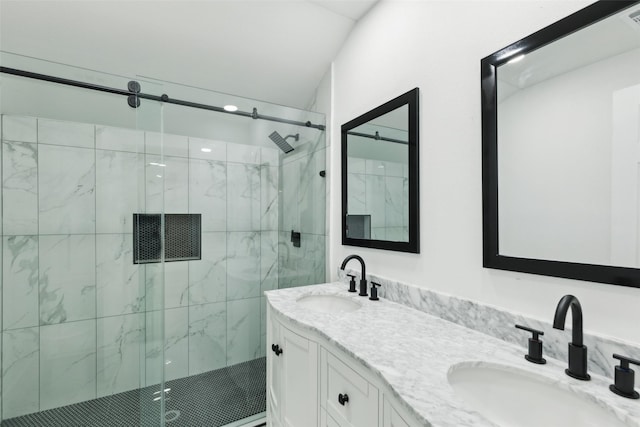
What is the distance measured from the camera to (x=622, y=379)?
0.68 m

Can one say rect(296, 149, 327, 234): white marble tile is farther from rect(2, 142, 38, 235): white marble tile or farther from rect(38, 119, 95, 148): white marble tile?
rect(2, 142, 38, 235): white marble tile

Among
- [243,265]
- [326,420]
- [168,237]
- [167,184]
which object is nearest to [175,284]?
[168,237]

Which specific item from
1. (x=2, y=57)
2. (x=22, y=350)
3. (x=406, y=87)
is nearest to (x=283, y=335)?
(x=406, y=87)

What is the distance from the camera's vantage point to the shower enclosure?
1755 millimetres

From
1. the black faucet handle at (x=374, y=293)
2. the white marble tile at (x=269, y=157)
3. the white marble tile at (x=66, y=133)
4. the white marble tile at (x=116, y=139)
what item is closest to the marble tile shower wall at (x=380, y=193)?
the black faucet handle at (x=374, y=293)

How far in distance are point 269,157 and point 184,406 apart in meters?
1.73

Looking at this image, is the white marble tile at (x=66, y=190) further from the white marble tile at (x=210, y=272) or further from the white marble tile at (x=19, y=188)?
the white marble tile at (x=210, y=272)

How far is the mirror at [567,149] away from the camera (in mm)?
761

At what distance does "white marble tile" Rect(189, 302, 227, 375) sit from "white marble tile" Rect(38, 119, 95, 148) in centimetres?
132

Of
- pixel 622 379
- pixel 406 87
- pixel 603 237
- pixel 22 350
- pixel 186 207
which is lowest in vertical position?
pixel 22 350

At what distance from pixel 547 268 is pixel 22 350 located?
2.79 meters

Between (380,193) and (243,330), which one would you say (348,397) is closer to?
(380,193)

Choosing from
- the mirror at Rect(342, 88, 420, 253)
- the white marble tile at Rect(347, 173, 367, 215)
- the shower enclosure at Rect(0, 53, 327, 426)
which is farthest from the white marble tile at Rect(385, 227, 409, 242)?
the shower enclosure at Rect(0, 53, 327, 426)

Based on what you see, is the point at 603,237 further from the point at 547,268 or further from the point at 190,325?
the point at 190,325
